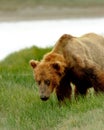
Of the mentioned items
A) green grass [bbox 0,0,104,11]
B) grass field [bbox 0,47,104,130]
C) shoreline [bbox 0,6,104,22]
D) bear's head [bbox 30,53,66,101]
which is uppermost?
bear's head [bbox 30,53,66,101]

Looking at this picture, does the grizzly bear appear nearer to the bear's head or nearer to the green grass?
the bear's head

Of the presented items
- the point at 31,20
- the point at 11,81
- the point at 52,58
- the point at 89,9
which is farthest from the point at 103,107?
the point at 89,9

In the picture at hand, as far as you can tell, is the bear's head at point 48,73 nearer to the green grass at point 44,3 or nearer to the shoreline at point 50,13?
the shoreline at point 50,13

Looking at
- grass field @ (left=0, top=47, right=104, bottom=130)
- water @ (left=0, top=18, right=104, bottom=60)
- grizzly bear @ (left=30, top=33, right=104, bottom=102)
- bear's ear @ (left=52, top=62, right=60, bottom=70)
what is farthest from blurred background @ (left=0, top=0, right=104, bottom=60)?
bear's ear @ (left=52, top=62, right=60, bottom=70)

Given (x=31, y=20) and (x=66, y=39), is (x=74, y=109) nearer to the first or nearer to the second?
(x=66, y=39)

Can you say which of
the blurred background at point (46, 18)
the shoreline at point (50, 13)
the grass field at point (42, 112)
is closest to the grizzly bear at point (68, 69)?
the grass field at point (42, 112)

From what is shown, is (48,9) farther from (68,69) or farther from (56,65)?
(56,65)

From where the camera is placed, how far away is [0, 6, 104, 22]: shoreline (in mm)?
30469

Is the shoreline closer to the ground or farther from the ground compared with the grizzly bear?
closer to the ground

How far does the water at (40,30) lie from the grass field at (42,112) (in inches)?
384

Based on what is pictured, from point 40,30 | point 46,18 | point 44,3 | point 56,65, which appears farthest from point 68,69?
point 44,3

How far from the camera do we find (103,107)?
8.48 metres

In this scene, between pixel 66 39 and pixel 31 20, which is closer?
pixel 66 39

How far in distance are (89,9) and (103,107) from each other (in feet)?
78.7
